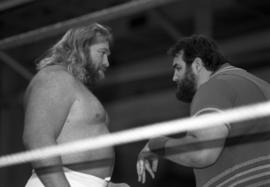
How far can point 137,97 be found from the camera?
22.2ft

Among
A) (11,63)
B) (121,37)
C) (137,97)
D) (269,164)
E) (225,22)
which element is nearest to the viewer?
(269,164)

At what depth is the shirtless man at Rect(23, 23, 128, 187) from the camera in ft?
5.99

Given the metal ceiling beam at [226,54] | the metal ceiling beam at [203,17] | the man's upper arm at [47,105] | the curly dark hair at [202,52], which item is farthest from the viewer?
the metal ceiling beam at [226,54]

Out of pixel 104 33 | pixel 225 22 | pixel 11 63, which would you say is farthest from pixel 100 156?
pixel 225 22

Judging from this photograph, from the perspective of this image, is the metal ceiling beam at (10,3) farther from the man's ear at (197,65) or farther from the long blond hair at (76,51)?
the man's ear at (197,65)

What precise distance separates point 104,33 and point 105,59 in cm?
9

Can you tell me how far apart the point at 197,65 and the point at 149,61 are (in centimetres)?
433

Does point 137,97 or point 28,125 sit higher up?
point 137,97

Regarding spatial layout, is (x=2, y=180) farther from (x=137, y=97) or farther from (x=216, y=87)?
(x=216, y=87)

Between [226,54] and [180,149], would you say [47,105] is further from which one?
[226,54]

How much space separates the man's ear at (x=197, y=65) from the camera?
2.03 meters

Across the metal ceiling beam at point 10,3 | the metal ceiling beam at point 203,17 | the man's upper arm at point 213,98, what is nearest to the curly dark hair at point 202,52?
the man's upper arm at point 213,98

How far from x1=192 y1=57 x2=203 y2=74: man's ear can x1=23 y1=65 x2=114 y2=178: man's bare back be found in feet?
1.11

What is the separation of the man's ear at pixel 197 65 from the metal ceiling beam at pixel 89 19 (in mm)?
267
